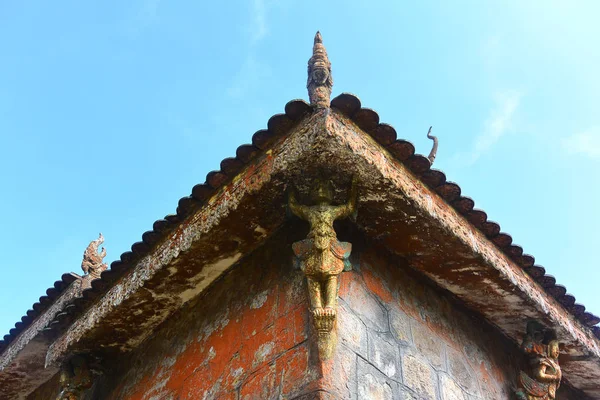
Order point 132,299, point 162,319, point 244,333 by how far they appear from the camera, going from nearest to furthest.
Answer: point 244,333
point 132,299
point 162,319

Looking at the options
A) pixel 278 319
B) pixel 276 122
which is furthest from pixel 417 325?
pixel 276 122

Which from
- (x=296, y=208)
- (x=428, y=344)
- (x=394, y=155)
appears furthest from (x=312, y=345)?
(x=394, y=155)

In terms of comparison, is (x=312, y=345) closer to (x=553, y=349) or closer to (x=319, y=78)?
(x=319, y=78)

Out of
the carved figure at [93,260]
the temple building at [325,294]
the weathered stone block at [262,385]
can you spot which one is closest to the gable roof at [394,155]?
the temple building at [325,294]

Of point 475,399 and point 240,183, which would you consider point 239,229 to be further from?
point 475,399

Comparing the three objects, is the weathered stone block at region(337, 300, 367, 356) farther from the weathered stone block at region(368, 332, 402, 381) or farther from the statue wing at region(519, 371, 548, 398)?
the statue wing at region(519, 371, 548, 398)

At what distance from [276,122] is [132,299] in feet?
5.22

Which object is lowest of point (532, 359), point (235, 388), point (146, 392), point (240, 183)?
point (235, 388)

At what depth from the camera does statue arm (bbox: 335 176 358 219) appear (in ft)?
10.5

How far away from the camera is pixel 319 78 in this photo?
10.8 feet

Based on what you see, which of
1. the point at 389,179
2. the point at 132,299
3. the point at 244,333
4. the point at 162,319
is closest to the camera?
the point at 389,179

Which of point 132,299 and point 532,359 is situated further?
point 532,359

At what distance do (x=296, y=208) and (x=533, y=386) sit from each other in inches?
85.2

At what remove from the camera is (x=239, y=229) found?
347 centimetres
